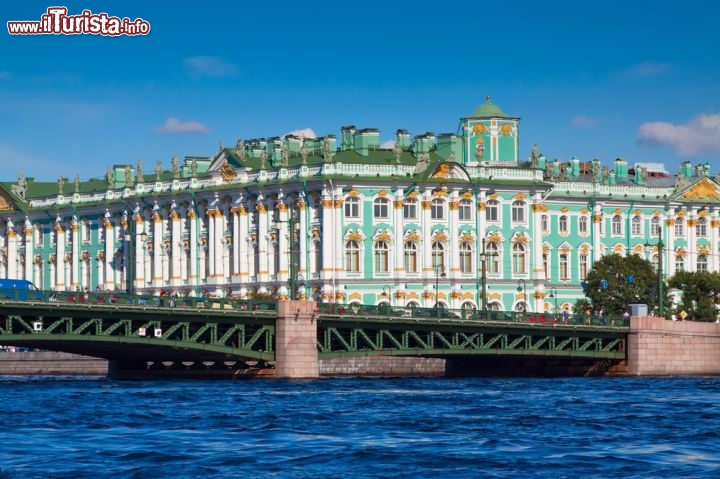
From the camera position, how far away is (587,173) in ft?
511

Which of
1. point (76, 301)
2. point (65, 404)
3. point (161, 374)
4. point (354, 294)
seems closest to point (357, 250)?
point (354, 294)

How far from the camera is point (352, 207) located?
130875 mm

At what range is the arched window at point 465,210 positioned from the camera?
135000 millimetres

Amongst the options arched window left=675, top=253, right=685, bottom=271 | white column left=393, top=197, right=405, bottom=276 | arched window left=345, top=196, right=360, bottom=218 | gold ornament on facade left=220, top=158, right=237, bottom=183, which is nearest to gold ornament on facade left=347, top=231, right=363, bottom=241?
arched window left=345, top=196, right=360, bottom=218

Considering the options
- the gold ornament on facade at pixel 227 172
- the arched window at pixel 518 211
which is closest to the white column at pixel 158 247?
the gold ornament on facade at pixel 227 172

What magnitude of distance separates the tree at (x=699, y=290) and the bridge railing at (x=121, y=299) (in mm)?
47205

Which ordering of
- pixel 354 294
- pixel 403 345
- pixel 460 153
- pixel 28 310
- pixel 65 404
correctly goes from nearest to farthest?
pixel 65 404
pixel 28 310
pixel 403 345
pixel 354 294
pixel 460 153

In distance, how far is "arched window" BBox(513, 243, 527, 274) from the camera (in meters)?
137

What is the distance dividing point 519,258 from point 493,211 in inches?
142

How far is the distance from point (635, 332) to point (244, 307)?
1993 cm

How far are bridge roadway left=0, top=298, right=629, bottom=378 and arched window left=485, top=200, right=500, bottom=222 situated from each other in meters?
33.9

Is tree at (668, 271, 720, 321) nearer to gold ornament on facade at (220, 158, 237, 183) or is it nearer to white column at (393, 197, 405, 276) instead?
white column at (393, 197, 405, 276)

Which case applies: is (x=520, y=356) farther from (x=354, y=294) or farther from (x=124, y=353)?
(x=354, y=294)

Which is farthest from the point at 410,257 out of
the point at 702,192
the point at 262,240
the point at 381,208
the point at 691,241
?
the point at 702,192
